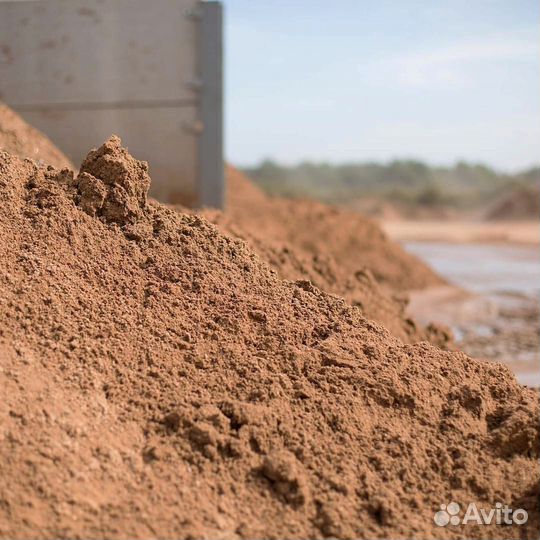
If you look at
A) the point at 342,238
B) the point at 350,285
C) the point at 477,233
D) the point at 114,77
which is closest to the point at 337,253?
the point at 342,238

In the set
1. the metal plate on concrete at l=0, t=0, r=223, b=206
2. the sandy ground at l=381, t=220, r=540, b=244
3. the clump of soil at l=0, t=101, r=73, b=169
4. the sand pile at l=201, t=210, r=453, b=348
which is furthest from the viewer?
the sandy ground at l=381, t=220, r=540, b=244

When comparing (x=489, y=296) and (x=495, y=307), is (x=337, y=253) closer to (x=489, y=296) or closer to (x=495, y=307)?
(x=495, y=307)

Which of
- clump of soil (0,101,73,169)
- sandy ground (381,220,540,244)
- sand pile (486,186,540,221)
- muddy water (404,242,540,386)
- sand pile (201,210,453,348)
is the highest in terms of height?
sand pile (486,186,540,221)

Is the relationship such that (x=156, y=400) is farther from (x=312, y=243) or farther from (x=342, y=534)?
(x=312, y=243)

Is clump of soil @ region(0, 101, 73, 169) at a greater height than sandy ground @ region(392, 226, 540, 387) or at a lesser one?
greater

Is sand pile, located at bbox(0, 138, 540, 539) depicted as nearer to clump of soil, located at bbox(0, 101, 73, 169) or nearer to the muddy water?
clump of soil, located at bbox(0, 101, 73, 169)

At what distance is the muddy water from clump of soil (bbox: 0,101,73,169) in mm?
3507

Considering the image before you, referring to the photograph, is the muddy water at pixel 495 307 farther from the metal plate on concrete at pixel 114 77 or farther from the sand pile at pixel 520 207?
the sand pile at pixel 520 207

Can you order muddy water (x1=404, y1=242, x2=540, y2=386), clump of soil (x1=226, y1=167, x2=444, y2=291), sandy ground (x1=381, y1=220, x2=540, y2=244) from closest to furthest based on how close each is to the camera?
muddy water (x1=404, y1=242, x2=540, y2=386)
clump of soil (x1=226, y1=167, x2=444, y2=291)
sandy ground (x1=381, y1=220, x2=540, y2=244)

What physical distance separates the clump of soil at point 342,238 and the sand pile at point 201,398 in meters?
5.21

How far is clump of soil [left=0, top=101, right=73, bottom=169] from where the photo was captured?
5.16 meters

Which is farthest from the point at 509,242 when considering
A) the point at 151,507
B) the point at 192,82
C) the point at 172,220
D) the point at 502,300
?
the point at 151,507

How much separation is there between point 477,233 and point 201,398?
17503 millimetres

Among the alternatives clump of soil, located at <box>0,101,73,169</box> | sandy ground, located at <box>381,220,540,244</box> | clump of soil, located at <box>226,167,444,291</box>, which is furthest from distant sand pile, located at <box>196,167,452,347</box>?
sandy ground, located at <box>381,220,540,244</box>
